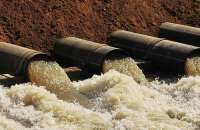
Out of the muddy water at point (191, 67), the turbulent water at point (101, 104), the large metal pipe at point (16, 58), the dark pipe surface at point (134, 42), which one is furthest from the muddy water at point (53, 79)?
the muddy water at point (191, 67)

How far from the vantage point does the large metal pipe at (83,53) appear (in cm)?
1688

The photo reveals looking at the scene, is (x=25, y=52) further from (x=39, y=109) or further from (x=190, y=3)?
(x=190, y=3)

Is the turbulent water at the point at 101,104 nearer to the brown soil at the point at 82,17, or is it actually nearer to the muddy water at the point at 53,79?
the muddy water at the point at 53,79

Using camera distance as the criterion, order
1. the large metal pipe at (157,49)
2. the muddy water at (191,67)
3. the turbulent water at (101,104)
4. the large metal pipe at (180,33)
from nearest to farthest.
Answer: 1. the turbulent water at (101,104)
2. the muddy water at (191,67)
3. the large metal pipe at (157,49)
4. the large metal pipe at (180,33)

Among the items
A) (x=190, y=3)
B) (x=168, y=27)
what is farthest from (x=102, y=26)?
(x=190, y=3)

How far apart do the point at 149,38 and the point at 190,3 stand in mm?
5309

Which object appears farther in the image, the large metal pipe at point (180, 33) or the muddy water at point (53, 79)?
the large metal pipe at point (180, 33)

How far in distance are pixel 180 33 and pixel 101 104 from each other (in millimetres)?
7591

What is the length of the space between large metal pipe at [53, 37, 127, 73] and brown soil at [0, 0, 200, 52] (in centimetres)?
89

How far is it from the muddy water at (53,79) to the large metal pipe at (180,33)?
6958 mm

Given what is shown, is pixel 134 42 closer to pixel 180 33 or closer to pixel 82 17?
pixel 82 17

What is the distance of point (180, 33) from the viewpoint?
20.9 meters

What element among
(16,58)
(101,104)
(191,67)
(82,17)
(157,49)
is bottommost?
(101,104)

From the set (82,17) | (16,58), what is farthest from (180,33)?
(16,58)
